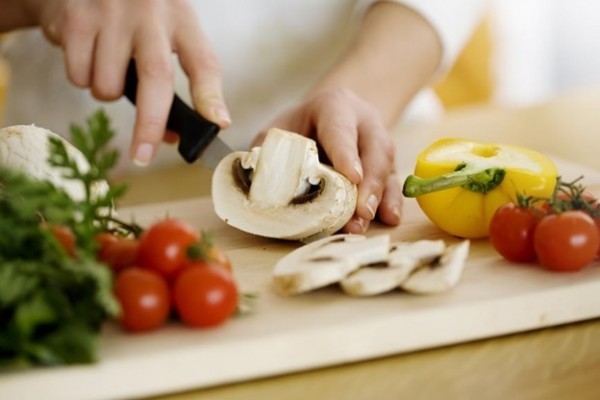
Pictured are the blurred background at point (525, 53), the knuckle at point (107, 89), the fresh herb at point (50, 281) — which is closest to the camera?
the fresh herb at point (50, 281)

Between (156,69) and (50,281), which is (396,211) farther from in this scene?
(50,281)

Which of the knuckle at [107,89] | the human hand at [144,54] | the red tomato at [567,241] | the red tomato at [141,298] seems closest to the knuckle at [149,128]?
the human hand at [144,54]

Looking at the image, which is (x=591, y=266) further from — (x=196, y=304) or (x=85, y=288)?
(x=85, y=288)

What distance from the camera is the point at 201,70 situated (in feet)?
5.40

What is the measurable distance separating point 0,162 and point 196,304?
0.51m

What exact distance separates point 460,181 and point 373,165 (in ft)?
0.63

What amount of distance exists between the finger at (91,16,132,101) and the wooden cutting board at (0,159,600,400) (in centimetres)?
51

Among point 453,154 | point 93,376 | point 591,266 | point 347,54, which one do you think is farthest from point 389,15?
point 93,376

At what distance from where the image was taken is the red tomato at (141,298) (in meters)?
1.09

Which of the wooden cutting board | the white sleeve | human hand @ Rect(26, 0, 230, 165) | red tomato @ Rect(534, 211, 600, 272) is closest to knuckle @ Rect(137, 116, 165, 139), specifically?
human hand @ Rect(26, 0, 230, 165)

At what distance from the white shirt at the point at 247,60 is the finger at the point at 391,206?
2.19 feet

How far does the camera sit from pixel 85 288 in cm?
106

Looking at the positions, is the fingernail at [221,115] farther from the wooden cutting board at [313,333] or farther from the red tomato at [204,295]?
the red tomato at [204,295]

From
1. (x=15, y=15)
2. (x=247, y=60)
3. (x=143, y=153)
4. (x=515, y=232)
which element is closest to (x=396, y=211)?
(x=515, y=232)
